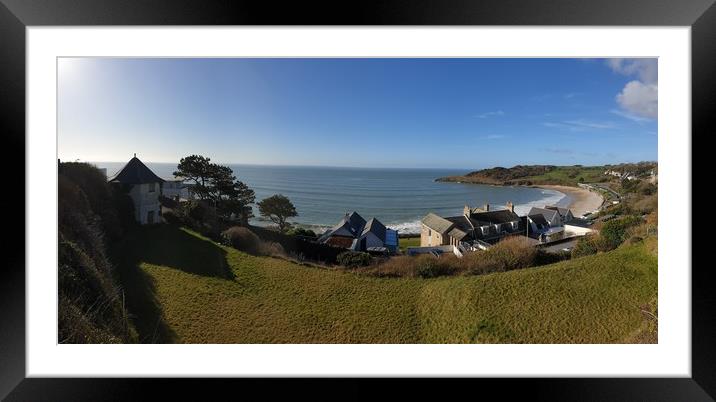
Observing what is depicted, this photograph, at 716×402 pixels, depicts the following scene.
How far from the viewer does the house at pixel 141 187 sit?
3.04m

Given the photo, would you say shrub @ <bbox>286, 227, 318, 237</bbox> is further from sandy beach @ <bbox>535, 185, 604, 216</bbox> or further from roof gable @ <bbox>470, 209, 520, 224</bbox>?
sandy beach @ <bbox>535, 185, 604, 216</bbox>

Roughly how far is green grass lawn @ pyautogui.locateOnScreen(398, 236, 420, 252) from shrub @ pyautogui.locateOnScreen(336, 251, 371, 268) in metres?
0.41

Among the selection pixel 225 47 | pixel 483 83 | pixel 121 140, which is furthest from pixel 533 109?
pixel 121 140

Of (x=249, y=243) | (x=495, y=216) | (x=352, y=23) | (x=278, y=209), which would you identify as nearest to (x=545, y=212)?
(x=495, y=216)

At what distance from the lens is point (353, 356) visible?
91.6 inches

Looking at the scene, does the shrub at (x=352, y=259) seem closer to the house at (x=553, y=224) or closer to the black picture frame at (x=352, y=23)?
the black picture frame at (x=352, y=23)

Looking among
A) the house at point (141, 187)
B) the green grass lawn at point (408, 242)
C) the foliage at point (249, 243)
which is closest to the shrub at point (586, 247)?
the green grass lawn at point (408, 242)

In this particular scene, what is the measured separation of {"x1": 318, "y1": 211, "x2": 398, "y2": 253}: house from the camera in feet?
10.2

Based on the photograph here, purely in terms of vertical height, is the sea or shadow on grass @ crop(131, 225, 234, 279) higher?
the sea

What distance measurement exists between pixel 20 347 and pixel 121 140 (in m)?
1.94

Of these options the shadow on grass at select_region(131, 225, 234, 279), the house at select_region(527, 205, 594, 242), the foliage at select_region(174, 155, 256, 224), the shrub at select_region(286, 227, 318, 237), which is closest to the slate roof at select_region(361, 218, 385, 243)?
the shrub at select_region(286, 227, 318, 237)

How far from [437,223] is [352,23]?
85.3 inches

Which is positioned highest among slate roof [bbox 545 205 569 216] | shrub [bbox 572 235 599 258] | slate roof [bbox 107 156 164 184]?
slate roof [bbox 107 156 164 184]

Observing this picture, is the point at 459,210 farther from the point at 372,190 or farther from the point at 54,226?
the point at 54,226
